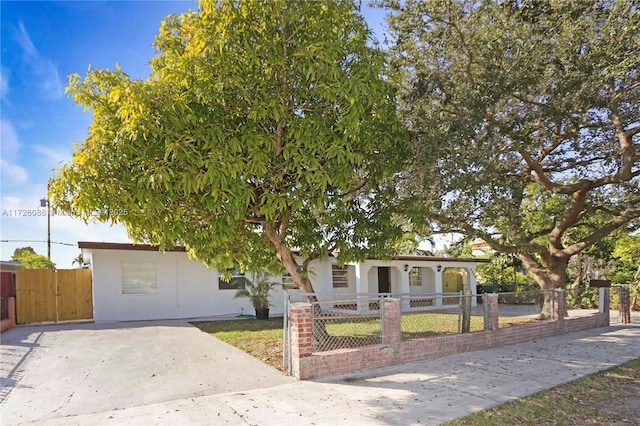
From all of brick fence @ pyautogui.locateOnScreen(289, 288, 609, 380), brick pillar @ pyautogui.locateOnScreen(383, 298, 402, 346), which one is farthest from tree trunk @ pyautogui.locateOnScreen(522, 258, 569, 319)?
brick pillar @ pyautogui.locateOnScreen(383, 298, 402, 346)

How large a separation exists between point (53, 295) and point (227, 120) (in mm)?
11102

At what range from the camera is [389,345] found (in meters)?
7.23

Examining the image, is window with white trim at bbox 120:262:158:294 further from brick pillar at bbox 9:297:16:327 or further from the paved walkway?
the paved walkway

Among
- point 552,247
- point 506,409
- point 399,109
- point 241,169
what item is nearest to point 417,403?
point 506,409

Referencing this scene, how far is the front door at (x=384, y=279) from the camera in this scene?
69.0 ft

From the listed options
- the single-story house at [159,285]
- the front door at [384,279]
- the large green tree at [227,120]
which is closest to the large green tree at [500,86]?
the large green tree at [227,120]

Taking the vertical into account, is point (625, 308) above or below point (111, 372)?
below

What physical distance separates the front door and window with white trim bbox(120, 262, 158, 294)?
1099 cm

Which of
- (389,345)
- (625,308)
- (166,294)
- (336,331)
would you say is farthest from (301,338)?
(625,308)

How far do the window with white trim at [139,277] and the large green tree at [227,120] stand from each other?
26.4 feet

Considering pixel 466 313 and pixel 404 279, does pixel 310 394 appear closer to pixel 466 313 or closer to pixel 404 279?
pixel 466 313

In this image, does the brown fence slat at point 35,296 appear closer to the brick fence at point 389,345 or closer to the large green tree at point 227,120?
the large green tree at point 227,120

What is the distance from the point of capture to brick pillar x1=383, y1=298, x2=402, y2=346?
7.29 meters

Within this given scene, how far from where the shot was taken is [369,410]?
4.94 meters
